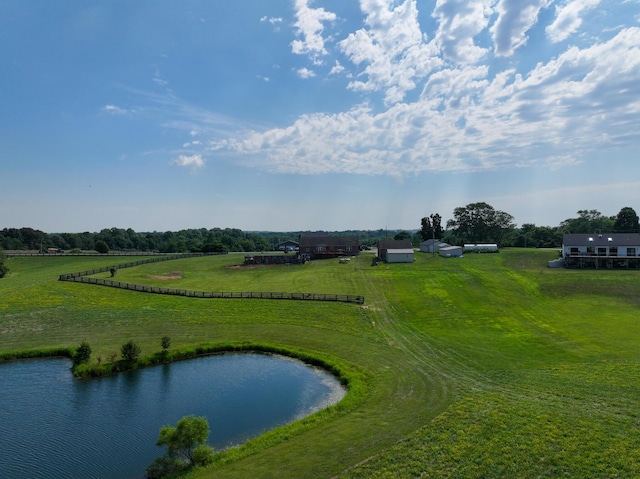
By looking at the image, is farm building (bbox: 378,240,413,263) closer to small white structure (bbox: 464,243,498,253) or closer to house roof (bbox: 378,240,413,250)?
house roof (bbox: 378,240,413,250)

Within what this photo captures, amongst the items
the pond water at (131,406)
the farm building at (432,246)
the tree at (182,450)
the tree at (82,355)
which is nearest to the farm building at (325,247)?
the farm building at (432,246)

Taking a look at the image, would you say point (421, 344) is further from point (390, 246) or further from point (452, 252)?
point (452, 252)

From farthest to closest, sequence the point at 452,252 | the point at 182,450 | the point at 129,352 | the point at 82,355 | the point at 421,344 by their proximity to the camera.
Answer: the point at 452,252 < the point at 421,344 < the point at 129,352 < the point at 82,355 < the point at 182,450

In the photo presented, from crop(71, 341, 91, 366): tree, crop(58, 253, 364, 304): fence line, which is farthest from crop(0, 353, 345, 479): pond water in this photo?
crop(58, 253, 364, 304): fence line

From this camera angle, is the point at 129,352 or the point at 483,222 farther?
the point at 483,222

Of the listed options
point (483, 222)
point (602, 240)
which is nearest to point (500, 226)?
point (483, 222)

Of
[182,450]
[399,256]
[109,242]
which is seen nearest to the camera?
[182,450]
